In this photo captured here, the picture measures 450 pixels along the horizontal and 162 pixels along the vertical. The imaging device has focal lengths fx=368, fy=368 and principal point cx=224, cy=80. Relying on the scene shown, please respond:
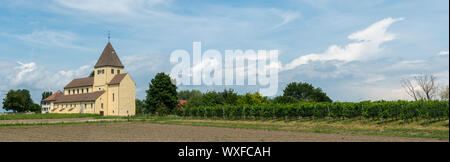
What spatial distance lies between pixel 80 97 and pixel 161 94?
68.1 feet

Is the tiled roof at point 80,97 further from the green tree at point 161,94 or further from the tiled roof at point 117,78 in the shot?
the green tree at point 161,94

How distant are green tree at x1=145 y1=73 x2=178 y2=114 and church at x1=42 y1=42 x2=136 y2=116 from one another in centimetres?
503

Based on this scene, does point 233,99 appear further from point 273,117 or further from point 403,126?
point 403,126

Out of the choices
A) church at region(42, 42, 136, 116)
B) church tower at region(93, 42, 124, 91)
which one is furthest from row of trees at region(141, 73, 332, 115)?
church tower at region(93, 42, 124, 91)

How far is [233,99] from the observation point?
8250 cm

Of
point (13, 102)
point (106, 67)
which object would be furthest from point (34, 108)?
point (106, 67)

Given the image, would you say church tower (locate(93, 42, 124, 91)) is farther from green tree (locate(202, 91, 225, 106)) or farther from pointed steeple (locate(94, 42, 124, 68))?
green tree (locate(202, 91, 225, 106))

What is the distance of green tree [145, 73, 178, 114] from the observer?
75.7 metres

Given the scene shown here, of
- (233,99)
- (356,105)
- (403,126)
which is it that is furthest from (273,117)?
(233,99)

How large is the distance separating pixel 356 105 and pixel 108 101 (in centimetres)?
5573

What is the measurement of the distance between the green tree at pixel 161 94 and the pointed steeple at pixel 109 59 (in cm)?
1130

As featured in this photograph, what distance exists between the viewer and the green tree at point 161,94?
75.7 meters

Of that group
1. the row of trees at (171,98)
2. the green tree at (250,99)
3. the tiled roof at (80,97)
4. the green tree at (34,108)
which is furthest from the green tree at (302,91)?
the green tree at (34,108)

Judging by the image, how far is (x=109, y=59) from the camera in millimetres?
82188
